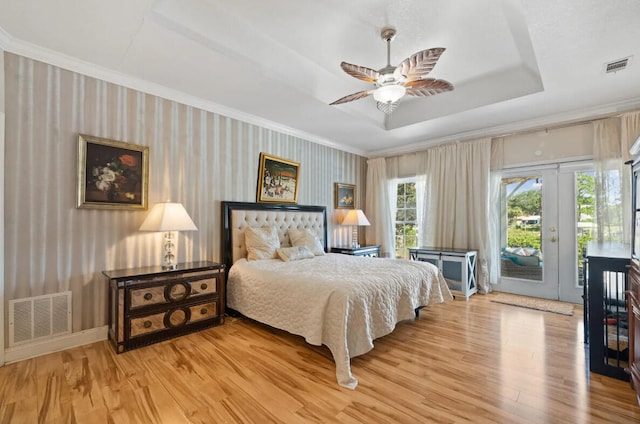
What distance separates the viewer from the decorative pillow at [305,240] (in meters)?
4.21

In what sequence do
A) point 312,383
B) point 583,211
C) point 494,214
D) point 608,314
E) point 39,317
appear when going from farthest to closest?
point 494,214
point 583,211
point 39,317
point 608,314
point 312,383

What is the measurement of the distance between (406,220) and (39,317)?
211 inches

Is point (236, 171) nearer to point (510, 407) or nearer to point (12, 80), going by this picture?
point (12, 80)

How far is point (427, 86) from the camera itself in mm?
2525

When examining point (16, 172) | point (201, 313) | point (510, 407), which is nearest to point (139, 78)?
point (16, 172)

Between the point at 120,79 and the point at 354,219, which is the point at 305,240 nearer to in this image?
the point at 354,219

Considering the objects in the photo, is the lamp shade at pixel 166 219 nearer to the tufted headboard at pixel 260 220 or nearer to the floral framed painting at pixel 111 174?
the floral framed painting at pixel 111 174

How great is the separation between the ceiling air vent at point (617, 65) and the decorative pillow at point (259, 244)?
3.99 metres

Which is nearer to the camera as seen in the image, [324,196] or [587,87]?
[587,87]

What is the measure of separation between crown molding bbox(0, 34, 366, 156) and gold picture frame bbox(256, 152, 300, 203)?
0.52m

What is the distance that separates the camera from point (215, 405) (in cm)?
183

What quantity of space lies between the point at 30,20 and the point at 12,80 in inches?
22.9

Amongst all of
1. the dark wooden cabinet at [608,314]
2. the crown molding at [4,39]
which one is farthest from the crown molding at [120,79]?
the dark wooden cabinet at [608,314]

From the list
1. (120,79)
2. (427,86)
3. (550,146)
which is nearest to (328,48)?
(427,86)
